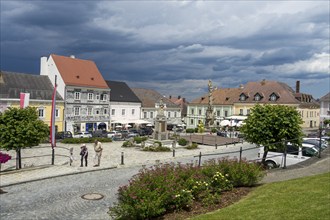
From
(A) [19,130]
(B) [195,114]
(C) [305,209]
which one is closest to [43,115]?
(A) [19,130]

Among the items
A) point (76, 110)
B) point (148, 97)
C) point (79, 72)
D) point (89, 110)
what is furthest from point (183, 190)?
point (148, 97)

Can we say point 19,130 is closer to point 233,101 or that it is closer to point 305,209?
point 305,209

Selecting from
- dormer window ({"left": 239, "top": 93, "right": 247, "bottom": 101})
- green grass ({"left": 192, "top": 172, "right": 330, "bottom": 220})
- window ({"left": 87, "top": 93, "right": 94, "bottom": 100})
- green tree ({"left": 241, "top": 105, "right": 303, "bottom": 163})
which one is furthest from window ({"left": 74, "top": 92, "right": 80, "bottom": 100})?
green grass ({"left": 192, "top": 172, "right": 330, "bottom": 220})

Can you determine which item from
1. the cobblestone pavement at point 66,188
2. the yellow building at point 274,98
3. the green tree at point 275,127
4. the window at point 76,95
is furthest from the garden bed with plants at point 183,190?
the yellow building at point 274,98

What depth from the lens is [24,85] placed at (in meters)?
49.0

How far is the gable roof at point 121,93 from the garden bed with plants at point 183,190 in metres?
53.6

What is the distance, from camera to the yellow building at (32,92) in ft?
152

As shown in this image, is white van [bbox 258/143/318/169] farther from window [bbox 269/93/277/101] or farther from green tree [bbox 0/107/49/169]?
window [bbox 269/93/277/101]

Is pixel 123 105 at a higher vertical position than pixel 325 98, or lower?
lower

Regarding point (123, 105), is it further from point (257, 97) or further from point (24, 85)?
point (257, 97)

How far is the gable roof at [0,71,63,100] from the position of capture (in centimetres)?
4668

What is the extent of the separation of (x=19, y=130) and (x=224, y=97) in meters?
61.5

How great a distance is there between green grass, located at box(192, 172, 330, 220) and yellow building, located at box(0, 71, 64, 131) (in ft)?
142

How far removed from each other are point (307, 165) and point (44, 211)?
11.0 m
